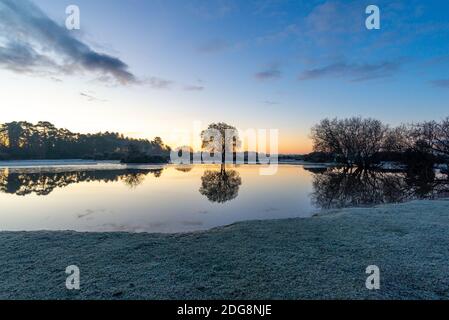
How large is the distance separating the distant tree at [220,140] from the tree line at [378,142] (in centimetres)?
1984

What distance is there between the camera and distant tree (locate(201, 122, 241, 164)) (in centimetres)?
6938

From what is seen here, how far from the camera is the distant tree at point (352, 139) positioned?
61500mm

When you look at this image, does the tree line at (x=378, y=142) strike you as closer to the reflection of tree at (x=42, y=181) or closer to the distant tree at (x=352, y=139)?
the distant tree at (x=352, y=139)

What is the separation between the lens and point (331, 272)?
5.24 m

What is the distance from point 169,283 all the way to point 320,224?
5.84 m

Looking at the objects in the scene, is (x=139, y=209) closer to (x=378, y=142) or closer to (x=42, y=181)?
(x=42, y=181)

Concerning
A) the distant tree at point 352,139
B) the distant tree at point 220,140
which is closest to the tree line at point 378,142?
the distant tree at point 352,139

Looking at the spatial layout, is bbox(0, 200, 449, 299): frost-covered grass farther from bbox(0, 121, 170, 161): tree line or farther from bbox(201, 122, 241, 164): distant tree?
bbox(201, 122, 241, 164): distant tree

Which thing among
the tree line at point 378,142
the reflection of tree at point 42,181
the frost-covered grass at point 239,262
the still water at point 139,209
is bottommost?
the still water at point 139,209

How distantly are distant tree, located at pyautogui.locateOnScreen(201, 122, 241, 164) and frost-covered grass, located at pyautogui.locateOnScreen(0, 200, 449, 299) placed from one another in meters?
61.0

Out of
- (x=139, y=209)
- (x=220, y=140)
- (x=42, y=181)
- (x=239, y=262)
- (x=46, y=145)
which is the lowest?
(x=139, y=209)

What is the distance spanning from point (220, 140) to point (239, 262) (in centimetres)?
6441

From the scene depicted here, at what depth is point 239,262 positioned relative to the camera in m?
5.80

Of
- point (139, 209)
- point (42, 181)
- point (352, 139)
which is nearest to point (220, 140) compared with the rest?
point (352, 139)
